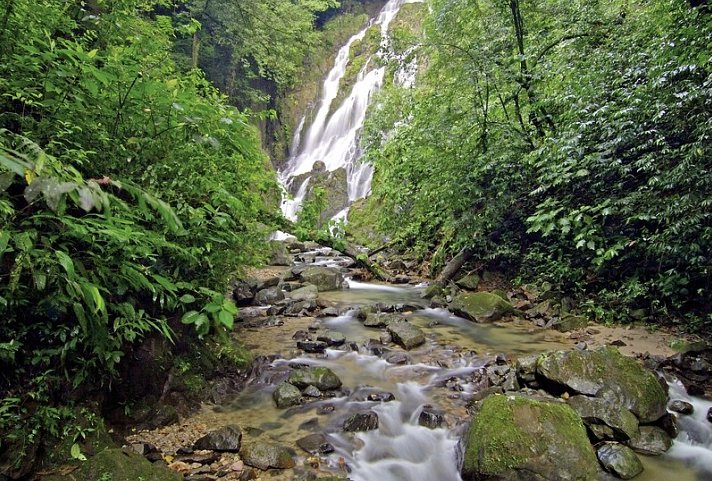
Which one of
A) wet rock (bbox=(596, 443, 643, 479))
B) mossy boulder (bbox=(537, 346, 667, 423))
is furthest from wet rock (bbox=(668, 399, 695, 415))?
wet rock (bbox=(596, 443, 643, 479))

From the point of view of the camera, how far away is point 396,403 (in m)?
4.45

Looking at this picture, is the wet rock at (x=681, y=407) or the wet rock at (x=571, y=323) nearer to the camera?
the wet rock at (x=681, y=407)

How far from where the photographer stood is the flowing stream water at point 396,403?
3.51m

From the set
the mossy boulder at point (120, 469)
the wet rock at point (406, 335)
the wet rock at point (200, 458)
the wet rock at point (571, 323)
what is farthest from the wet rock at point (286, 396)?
the wet rock at point (571, 323)

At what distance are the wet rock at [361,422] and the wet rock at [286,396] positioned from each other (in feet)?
2.14

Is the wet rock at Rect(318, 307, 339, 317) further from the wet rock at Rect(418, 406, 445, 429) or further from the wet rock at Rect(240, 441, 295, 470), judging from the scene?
the wet rock at Rect(240, 441, 295, 470)

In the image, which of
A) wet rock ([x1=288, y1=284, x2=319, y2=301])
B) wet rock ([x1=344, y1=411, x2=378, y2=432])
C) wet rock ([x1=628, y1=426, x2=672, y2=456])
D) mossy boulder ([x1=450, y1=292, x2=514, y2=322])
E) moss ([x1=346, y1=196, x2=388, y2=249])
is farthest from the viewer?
moss ([x1=346, y1=196, x2=388, y2=249])

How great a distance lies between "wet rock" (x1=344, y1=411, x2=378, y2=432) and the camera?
3.88 metres

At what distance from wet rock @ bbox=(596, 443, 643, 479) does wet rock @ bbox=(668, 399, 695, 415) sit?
1.09 m

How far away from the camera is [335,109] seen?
2655 centimetres

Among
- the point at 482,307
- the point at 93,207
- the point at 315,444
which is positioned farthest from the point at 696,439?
the point at 93,207

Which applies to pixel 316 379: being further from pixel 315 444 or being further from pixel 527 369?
pixel 527 369

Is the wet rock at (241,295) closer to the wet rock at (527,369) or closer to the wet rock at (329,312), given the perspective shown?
the wet rock at (329,312)

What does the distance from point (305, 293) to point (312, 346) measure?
3.16 metres
